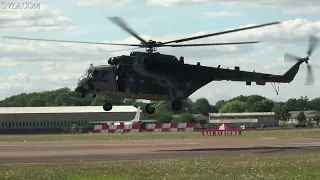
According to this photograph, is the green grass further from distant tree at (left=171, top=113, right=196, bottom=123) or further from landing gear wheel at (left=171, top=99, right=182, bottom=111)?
distant tree at (left=171, top=113, right=196, bottom=123)

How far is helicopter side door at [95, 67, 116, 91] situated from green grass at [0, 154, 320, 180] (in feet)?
40.9

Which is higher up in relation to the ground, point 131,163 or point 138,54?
point 138,54

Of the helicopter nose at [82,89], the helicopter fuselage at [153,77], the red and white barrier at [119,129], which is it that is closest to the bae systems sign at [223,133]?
the red and white barrier at [119,129]

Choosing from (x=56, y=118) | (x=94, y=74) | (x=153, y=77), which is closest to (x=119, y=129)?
(x=153, y=77)

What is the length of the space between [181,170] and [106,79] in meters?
17.1

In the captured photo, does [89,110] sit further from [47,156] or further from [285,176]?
[285,176]

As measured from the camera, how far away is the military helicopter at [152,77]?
43.1 metres

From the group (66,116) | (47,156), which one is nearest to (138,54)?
(47,156)

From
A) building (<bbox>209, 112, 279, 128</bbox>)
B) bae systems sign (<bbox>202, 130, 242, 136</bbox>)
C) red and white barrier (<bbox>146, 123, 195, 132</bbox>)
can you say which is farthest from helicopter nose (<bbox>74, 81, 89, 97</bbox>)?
building (<bbox>209, 112, 279, 128</bbox>)

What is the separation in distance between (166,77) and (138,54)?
2.51 m

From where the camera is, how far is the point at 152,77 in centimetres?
4400

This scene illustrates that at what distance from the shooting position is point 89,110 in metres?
138

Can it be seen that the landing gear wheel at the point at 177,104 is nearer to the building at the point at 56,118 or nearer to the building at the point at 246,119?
the building at the point at 56,118

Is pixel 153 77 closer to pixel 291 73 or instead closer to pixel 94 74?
pixel 94 74
